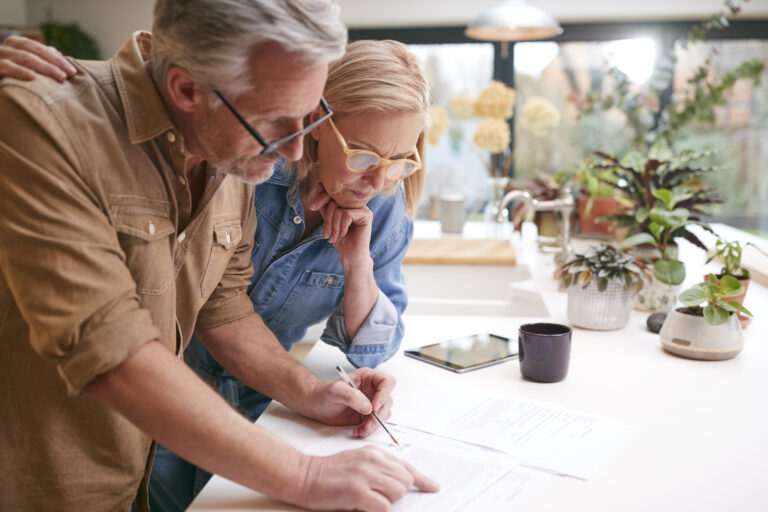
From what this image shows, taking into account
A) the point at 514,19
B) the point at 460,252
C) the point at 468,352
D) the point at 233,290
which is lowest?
the point at 460,252

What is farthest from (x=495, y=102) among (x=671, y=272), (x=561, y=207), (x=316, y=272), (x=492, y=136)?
(x=316, y=272)

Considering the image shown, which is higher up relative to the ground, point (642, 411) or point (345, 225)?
point (345, 225)

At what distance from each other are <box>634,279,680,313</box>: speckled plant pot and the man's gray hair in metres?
1.32

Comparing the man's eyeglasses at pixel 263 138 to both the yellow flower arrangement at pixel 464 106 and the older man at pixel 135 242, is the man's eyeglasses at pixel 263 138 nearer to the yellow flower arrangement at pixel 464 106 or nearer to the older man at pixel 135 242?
the older man at pixel 135 242

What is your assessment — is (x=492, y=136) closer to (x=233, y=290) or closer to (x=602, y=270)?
(x=602, y=270)

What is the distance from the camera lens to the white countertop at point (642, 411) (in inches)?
38.5

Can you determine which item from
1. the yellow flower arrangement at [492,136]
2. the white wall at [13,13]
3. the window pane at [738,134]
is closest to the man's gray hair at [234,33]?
the yellow flower arrangement at [492,136]

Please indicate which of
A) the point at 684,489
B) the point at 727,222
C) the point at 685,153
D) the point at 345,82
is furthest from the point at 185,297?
the point at 727,222

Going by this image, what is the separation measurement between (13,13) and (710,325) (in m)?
5.91

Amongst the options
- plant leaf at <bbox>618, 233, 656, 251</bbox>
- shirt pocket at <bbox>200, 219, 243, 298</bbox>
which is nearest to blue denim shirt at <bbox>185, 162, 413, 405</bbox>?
shirt pocket at <bbox>200, 219, 243, 298</bbox>

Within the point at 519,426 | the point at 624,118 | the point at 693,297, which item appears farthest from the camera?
the point at 624,118

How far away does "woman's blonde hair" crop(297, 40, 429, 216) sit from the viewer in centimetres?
131

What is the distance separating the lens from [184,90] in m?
0.97

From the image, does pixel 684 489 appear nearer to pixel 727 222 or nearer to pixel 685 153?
pixel 685 153
